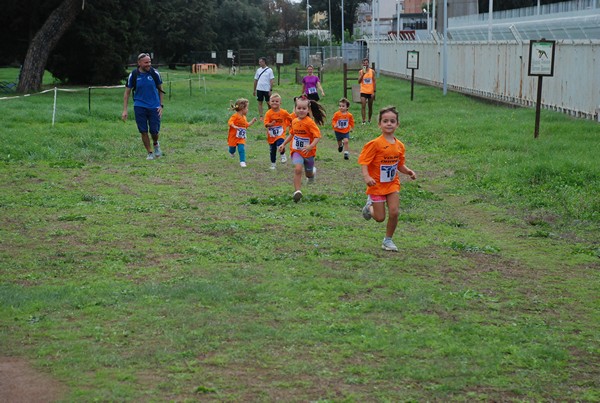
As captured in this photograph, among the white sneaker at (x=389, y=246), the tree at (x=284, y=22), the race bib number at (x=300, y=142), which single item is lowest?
the white sneaker at (x=389, y=246)

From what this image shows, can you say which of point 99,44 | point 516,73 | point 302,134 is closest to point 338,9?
point 99,44

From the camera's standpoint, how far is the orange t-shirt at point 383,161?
33.3 feet

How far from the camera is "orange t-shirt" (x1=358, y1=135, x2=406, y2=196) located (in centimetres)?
1016

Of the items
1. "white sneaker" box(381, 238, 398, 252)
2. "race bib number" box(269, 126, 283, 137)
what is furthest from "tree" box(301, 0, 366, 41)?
"white sneaker" box(381, 238, 398, 252)

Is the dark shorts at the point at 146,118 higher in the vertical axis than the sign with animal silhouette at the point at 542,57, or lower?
lower

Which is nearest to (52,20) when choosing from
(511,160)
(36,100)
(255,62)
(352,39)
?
(36,100)

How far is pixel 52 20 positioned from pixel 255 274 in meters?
30.9

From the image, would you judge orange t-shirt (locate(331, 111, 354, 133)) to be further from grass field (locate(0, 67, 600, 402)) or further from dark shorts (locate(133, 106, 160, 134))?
dark shorts (locate(133, 106, 160, 134))

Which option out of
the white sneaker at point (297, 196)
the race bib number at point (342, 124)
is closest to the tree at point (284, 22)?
the race bib number at point (342, 124)

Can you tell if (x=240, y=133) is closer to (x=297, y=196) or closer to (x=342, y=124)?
(x=342, y=124)

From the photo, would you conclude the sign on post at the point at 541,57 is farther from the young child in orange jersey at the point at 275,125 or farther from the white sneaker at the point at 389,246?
the white sneaker at the point at 389,246

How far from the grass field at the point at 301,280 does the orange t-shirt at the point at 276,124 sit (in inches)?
25.3

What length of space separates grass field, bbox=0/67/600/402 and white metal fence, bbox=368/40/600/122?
5.16m

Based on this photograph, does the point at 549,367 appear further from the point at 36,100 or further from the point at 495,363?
the point at 36,100
